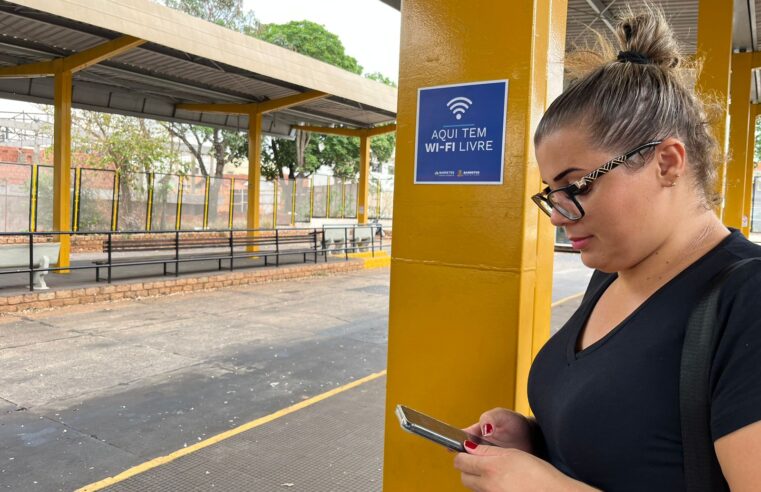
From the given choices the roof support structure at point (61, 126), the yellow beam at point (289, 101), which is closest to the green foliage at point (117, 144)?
the yellow beam at point (289, 101)

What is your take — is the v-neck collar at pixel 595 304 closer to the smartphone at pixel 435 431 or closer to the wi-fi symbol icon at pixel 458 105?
the smartphone at pixel 435 431

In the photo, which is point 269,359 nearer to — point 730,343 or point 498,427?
point 498,427

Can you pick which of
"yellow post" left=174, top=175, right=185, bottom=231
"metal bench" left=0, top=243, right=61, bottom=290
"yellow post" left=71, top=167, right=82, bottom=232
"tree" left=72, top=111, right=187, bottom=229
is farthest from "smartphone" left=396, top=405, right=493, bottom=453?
"tree" left=72, top=111, right=187, bottom=229

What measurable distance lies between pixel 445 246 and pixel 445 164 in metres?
0.32

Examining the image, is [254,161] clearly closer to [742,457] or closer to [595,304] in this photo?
[595,304]

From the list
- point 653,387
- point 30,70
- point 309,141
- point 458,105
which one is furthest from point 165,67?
point 309,141

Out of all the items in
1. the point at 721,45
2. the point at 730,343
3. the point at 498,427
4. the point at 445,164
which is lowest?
the point at 498,427

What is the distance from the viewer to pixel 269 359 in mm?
6270

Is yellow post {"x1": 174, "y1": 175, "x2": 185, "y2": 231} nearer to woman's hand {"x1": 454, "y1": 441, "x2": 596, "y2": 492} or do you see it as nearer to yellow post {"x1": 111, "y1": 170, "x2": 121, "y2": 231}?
yellow post {"x1": 111, "y1": 170, "x2": 121, "y2": 231}

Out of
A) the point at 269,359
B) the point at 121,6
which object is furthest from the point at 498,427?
the point at 121,6

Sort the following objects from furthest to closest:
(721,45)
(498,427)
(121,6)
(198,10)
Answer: (198,10)
(121,6)
(721,45)
(498,427)

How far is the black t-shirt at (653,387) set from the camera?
861 mm

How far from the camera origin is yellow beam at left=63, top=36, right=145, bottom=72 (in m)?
9.48

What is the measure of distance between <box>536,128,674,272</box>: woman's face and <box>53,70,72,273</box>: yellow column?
38.4 ft
